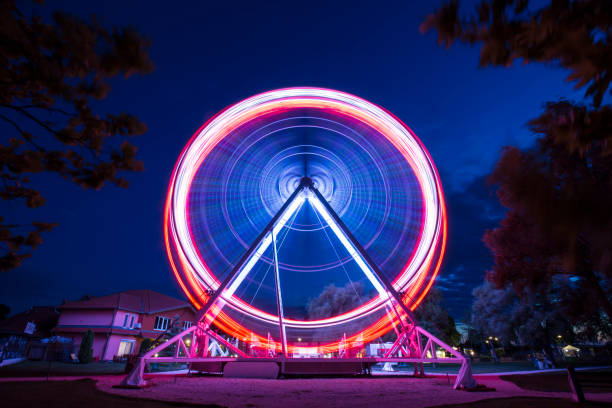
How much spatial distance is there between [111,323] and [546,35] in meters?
30.6

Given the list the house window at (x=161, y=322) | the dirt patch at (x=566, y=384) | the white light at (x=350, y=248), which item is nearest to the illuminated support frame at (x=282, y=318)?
the white light at (x=350, y=248)

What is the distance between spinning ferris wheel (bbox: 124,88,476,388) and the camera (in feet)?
43.9

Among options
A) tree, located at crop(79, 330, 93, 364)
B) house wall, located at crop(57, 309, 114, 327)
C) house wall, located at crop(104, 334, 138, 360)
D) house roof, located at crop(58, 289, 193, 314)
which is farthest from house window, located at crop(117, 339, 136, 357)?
tree, located at crop(79, 330, 93, 364)

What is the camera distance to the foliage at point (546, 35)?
2.19 m

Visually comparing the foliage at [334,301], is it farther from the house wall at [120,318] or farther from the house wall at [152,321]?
the house wall at [120,318]

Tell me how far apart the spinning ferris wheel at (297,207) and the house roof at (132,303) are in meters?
16.5

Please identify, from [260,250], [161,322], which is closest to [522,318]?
[260,250]

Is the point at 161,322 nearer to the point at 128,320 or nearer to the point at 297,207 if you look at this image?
the point at 128,320

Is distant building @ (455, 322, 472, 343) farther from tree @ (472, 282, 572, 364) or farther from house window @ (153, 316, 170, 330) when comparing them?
house window @ (153, 316, 170, 330)

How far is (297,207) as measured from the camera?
1666 cm

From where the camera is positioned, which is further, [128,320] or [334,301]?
[334,301]

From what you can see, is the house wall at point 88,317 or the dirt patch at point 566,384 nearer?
the dirt patch at point 566,384

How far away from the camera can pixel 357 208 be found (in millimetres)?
17406

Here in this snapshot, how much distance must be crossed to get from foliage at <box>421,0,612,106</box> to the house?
25.5 meters
